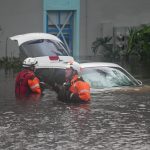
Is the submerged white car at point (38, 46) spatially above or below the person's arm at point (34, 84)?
above

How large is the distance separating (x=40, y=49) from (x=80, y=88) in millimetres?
4762

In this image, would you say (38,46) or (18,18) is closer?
(38,46)

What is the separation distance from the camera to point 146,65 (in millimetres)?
24656

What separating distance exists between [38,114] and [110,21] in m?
16.4

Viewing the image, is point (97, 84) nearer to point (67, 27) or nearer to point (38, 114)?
point (38, 114)

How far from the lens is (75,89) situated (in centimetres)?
1241

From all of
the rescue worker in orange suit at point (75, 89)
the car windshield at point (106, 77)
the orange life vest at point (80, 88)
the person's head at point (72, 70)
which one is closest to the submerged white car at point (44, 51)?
the car windshield at point (106, 77)

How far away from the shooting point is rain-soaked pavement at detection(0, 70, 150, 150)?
8836 millimetres

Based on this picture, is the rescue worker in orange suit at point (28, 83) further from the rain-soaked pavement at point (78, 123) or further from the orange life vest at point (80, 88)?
the orange life vest at point (80, 88)

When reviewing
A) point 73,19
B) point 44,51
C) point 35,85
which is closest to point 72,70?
point 35,85

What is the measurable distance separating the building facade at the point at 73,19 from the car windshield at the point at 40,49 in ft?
28.8

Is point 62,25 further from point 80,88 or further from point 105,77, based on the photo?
point 80,88

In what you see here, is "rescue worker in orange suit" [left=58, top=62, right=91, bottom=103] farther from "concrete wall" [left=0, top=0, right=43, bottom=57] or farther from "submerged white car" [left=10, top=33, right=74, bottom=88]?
"concrete wall" [left=0, top=0, right=43, bottom=57]

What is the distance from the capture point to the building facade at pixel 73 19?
26.2 metres
